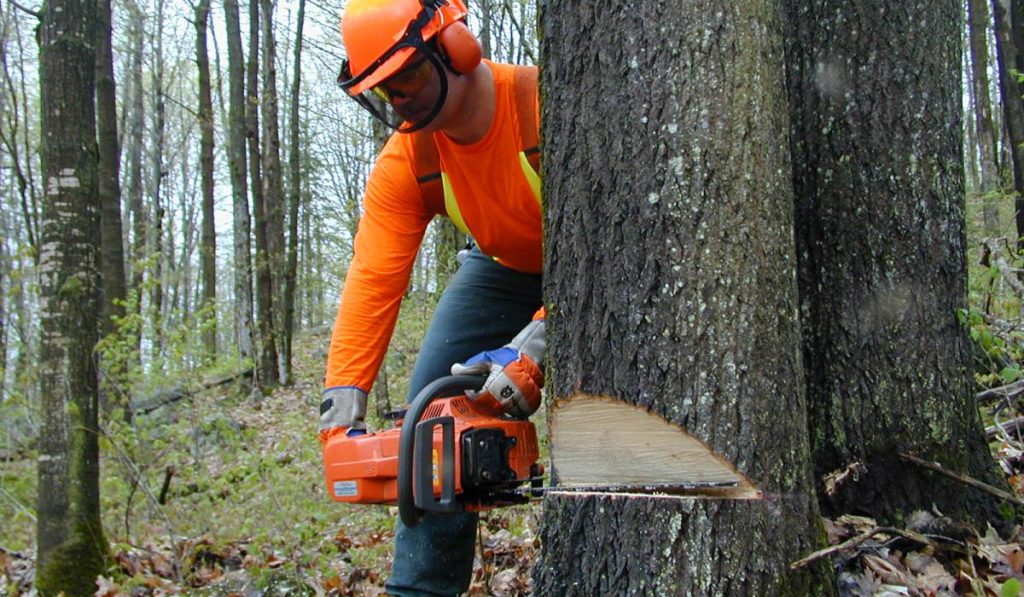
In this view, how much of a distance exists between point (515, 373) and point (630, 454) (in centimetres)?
84

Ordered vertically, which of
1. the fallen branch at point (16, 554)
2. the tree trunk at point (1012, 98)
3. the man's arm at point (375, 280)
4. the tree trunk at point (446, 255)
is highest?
the tree trunk at point (1012, 98)

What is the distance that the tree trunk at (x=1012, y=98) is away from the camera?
24.7ft

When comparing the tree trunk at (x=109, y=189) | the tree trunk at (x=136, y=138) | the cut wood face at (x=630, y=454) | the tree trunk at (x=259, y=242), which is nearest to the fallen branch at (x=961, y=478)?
the cut wood face at (x=630, y=454)

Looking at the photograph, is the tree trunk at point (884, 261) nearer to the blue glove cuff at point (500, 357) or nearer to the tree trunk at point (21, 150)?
the blue glove cuff at point (500, 357)

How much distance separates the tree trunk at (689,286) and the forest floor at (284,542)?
461 millimetres

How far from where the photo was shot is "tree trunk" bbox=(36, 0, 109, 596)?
15.9ft

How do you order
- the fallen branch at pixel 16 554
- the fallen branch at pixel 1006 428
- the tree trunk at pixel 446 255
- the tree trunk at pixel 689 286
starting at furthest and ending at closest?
1. the tree trunk at pixel 446 255
2. the fallen branch at pixel 16 554
3. the fallen branch at pixel 1006 428
4. the tree trunk at pixel 689 286

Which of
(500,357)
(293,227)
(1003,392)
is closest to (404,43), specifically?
(500,357)

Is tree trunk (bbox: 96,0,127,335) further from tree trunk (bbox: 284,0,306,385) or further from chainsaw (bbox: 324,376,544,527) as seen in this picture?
chainsaw (bbox: 324,376,544,527)

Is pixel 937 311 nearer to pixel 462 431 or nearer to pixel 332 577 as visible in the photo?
pixel 462 431

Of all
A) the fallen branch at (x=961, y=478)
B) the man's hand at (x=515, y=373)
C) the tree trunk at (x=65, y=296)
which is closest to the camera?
the fallen branch at (x=961, y=478)

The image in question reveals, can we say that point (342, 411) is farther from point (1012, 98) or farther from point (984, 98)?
point (984, 98)

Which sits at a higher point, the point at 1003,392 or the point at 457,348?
the point at 457,348

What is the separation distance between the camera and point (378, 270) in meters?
2.90
